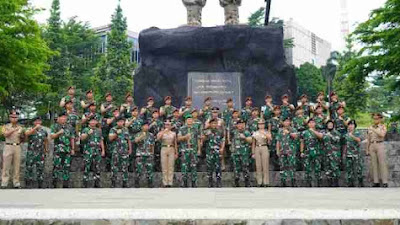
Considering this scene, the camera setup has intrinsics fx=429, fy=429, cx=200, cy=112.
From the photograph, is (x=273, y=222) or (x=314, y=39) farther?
(x=314, y=39)

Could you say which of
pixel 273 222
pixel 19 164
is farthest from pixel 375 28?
pixel 273 222

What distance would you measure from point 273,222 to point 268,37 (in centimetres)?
938

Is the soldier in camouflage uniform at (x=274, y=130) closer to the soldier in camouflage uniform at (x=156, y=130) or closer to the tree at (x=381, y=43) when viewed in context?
the soldier in camouflage uniform at (x=156, y=130)

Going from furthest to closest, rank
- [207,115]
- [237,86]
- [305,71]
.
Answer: [305,71], [237,86], [207,115]

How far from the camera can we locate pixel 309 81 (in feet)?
153

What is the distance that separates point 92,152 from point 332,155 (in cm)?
480

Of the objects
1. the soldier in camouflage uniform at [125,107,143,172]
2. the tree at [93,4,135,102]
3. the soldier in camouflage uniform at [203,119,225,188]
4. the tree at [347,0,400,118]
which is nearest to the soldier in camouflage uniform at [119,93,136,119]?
the soldier in camouflage uniform at [125,107,143,172]

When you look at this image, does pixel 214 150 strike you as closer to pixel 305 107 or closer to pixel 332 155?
pixel 332 155

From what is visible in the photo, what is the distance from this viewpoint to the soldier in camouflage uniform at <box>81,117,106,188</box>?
28.1ft

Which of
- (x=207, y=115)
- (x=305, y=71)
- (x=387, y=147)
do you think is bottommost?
(x=387, y=147)

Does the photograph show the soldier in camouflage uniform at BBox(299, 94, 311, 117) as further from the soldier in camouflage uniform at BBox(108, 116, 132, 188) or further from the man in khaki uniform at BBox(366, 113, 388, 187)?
the soldier in camouflage uniform at BBox(108, 116, 132, 188)

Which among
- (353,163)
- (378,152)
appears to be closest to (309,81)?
(378,152)

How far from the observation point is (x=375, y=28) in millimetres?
15781

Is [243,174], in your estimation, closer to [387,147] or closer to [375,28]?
[387,147]
